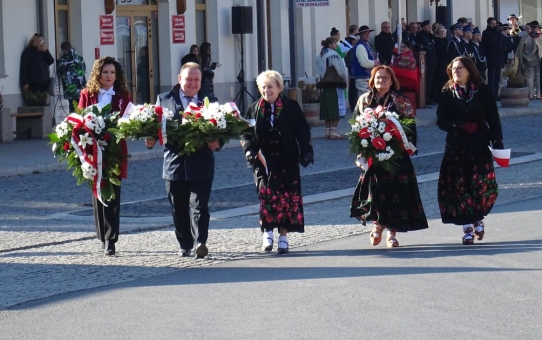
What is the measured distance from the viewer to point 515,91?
96.5 ft

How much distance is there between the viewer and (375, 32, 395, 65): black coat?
2922 cm

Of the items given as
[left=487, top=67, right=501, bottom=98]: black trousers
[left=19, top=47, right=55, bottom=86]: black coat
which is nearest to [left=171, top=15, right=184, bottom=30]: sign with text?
[left=19, top=47, right=55, bottom=86]: black coat

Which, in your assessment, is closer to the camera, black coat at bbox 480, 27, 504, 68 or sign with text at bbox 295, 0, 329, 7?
sign with text at bbox 295, 0, 329, 7

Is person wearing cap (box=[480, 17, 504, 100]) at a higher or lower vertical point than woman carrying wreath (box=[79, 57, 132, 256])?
higher

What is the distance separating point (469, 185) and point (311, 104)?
556 inches

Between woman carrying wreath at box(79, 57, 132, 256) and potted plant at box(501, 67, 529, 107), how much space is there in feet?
66.1

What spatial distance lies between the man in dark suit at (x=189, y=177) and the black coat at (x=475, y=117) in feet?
6.77

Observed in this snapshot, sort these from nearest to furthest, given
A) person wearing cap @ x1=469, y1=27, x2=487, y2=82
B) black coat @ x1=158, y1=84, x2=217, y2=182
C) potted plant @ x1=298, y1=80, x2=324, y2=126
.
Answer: black coat @ x1=158, y1=84, x2=217, y2=182
potted plant @ x1=298, y1=80, x2=324, y2=126
person wearing cap @ x1=469, y1=27, x2=487, y2=82

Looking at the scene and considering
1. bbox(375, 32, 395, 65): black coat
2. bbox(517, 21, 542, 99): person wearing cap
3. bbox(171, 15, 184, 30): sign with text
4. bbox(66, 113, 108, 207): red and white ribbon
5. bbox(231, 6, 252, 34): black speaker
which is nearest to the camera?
bbox(66, 113, 108, 207): red and white ribbon

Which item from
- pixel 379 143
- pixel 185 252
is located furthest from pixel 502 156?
pixel 185 252

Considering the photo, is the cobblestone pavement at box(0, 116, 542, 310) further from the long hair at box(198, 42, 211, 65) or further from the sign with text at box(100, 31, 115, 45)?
the long hair at box(198, 42, 211, 65)

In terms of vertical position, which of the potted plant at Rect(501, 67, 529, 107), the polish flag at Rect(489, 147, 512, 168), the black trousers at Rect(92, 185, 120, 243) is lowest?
the black trousers at Rect(92, 185, 120, 243)

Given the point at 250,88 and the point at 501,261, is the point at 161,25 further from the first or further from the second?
the point at 501,261

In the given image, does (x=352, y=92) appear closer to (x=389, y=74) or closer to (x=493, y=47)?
(x=493, y=47)
